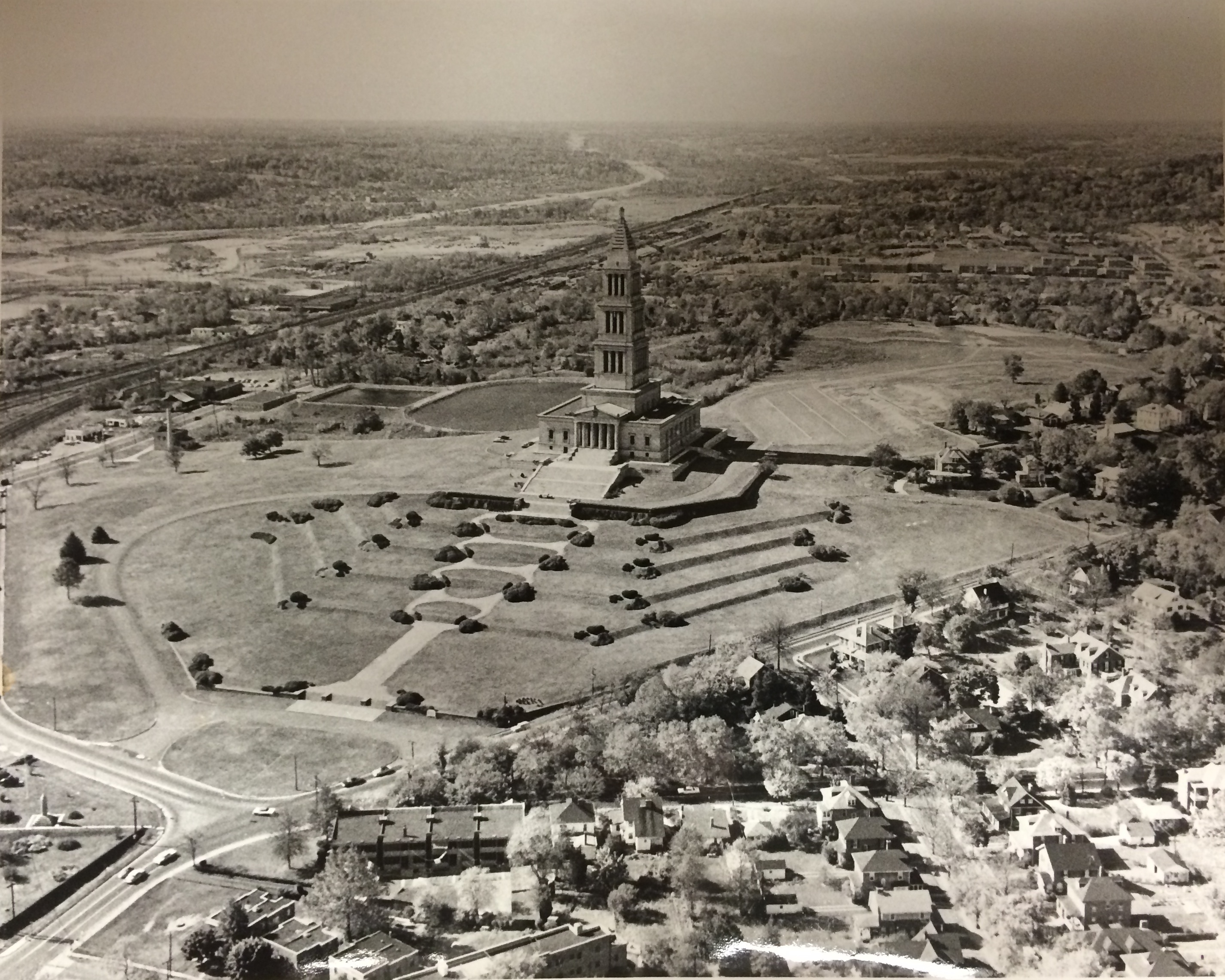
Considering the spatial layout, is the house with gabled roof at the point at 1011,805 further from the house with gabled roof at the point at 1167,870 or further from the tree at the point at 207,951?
the tree at the point at 207,951

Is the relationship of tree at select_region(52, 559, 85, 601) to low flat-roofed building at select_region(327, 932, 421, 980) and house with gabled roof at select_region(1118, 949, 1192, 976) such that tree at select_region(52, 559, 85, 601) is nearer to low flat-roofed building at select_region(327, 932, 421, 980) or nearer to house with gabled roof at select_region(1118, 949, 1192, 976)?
low flat-roofed building at select_region(327, 932, 421, 980)

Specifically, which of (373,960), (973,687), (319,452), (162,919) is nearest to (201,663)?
(162,919)

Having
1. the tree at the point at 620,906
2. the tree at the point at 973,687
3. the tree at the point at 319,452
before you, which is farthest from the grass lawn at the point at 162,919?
the tree at the point at 319,452

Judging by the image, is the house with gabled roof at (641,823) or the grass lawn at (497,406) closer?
the house with gabled roof at (641,823)

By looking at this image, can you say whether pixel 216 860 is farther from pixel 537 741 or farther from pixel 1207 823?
pixel 1207 823

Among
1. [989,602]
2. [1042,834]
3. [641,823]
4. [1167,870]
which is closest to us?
[1167,870]

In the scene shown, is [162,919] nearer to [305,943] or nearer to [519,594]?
[305,943]
